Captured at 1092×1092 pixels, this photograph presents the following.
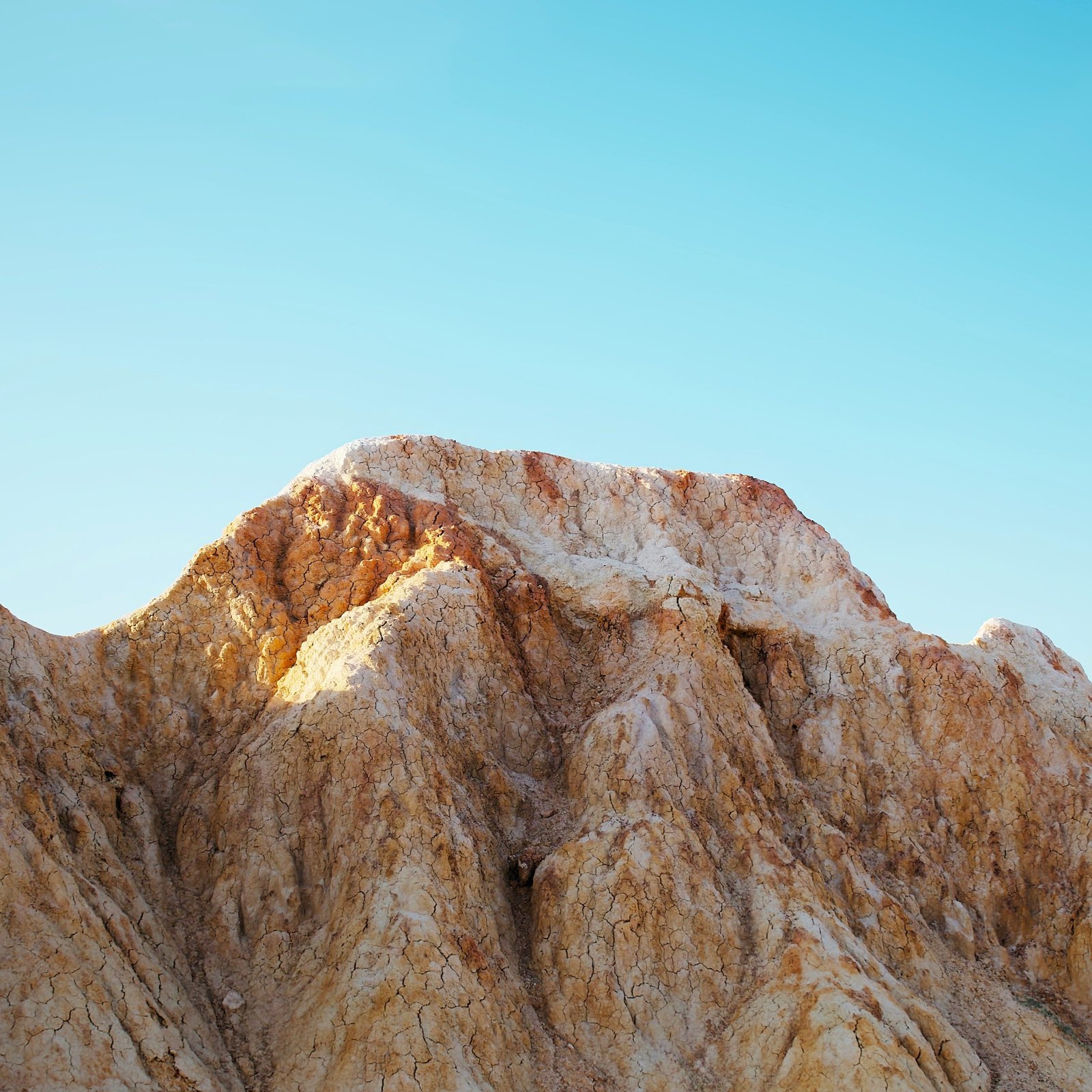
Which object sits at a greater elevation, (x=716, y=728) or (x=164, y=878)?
(x=716, y=728)

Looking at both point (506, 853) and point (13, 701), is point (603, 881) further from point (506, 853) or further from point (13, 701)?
point (13, 701)

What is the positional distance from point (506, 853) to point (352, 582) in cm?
658

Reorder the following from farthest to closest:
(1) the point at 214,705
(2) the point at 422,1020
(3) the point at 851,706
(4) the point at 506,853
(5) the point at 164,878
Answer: (3) the point at 851,706 → (1) the point at 214,705 → (4) the point at 506,853 → (5) the point at 164,878 → (2) the point at 422,1020

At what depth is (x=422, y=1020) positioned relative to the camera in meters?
17.9

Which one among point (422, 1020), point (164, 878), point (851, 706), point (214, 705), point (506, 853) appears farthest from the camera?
point (851, 706)

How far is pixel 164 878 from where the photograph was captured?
2048 centimetres

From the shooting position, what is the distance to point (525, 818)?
22719 millimetres

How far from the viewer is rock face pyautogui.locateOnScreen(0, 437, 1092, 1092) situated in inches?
714

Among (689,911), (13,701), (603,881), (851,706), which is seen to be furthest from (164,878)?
(851,706)

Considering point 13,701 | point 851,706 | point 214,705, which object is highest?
point 851,706

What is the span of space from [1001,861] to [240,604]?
1583 centimetres

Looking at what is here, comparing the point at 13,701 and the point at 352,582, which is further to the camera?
the point at 352,582

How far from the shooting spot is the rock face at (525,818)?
1814cm

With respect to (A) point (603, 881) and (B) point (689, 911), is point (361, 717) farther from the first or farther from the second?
(B) point (689, 911)
